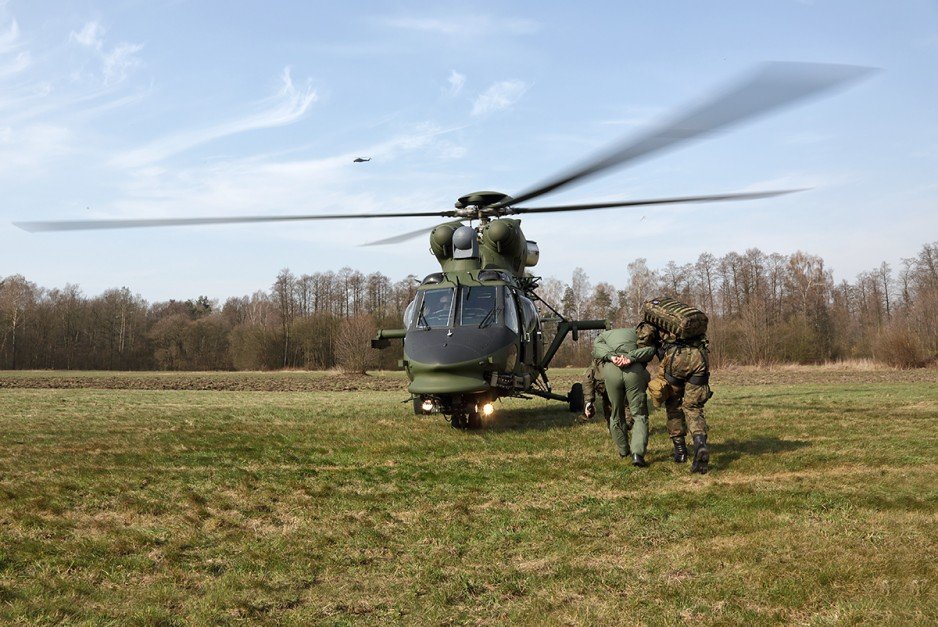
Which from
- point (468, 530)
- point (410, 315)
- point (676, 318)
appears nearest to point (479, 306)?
point (410, 315)

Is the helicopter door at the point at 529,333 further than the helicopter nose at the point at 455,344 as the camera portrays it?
Yes

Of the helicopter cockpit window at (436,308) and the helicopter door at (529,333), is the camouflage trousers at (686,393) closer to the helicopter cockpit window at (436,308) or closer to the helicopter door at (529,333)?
the helicopter door at (529,333)

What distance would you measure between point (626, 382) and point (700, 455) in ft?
4.06

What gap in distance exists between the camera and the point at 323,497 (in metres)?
6.05

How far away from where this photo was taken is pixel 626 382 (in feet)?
24.9

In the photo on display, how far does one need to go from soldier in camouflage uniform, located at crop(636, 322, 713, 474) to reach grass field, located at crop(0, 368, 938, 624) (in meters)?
0.32

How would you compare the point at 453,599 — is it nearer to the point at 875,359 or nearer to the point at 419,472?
the point at 419,472

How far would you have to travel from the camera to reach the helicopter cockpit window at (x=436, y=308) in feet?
33.9

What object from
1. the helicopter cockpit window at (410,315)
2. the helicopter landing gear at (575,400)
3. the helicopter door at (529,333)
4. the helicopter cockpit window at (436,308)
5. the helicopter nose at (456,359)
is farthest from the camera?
the helicopter landing gear at (575,400)

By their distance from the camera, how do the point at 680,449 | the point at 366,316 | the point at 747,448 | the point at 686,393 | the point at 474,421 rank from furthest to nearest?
the point at 366,316, the point at 474,421, the point at 747,448, the point at 680,449, the point at 686,393

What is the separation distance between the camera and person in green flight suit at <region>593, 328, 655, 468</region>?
7.38m

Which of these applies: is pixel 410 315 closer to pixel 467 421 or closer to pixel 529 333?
pixel 467 421

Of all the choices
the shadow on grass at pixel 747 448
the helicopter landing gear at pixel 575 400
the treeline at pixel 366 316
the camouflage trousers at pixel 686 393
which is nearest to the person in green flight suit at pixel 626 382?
the camouflage trousers at pixel 686 393

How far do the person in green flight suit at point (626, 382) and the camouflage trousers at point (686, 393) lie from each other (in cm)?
31
